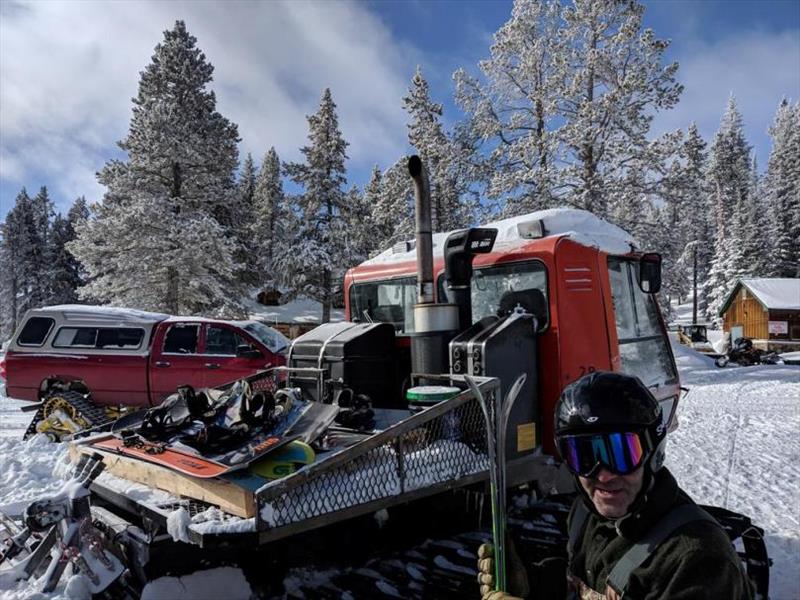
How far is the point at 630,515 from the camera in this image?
5.34 ft

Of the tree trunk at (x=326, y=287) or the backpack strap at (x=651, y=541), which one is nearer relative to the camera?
the backpack strap at (x=651, y=541)

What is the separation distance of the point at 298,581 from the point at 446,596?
991mm

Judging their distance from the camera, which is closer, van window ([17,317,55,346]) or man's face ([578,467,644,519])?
man's face ([578,467,644,519])

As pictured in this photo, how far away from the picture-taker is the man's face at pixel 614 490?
1648mm

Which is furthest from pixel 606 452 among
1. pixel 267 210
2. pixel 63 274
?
pixel 63 274

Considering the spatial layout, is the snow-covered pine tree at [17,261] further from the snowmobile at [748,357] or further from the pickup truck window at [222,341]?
the snowmobile at [748,357]

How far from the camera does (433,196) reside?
22422 millimetres

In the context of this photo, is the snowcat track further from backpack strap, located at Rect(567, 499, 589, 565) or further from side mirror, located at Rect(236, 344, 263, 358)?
side mirror, located at Rect(236, 344, 263, 358)

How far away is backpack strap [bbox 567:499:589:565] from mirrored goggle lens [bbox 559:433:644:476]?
310 mm

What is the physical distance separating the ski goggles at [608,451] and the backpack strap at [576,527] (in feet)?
1.03

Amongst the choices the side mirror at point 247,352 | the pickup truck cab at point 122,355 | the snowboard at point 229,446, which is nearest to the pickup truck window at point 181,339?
the pickup truck cab at point 122,355

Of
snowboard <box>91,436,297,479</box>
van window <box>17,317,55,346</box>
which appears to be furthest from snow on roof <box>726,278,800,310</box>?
snowboard <box>91,436,297,479</box>

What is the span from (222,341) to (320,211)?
20611 mm

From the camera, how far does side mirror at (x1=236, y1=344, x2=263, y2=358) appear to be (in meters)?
9.62
